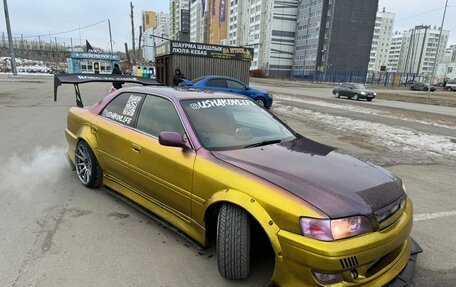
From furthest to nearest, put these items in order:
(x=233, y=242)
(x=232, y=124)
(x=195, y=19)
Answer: (x=195, y=19), (x=232, y=124), (x=233, y=242)

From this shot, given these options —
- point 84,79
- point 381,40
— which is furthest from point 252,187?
point 381,40

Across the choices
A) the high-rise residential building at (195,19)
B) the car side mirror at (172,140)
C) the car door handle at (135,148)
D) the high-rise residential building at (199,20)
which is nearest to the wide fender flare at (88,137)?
the car door handle at (135,148)


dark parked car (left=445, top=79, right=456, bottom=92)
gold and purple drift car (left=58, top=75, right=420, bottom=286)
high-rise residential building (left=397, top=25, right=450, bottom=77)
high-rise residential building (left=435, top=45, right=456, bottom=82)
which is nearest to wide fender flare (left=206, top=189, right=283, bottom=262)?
gold and purple drift car (left=58, top=75, right=420, bottom=286)

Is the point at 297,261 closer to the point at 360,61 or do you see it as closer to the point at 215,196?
the point at 215,196

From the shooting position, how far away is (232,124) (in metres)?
3.49

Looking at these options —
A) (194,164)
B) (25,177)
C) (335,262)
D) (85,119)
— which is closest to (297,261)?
(335,262)

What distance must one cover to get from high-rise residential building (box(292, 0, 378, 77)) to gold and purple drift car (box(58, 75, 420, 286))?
84401 millimetres

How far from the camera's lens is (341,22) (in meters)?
84.9

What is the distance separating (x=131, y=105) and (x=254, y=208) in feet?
7.54

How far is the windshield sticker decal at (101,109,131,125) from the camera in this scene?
388 cm

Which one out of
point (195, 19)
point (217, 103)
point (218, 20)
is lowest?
point (217, 103)

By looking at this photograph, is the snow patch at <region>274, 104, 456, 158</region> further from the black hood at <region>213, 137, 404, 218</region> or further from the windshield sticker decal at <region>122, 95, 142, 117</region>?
the windshield sticker decal at <region>122, 95, 142, 117</region>

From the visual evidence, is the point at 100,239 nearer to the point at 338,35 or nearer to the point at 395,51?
the point at 338,35

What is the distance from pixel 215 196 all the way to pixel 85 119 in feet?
8.95
